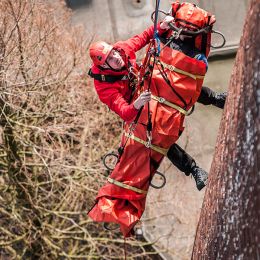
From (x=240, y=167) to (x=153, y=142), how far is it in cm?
219

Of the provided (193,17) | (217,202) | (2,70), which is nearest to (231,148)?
(217,202)

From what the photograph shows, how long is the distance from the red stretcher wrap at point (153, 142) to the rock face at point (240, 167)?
1.68 metres

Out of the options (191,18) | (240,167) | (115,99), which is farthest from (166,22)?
(240,167)

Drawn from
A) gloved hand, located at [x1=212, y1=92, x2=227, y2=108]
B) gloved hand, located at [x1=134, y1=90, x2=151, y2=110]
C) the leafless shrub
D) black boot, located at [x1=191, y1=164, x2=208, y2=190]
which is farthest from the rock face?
the leafless shrub

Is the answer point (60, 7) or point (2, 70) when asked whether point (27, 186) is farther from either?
point (60, 7)

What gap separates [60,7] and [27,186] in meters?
4.38

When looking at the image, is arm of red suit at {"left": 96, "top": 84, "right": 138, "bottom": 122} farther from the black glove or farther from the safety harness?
the black glove

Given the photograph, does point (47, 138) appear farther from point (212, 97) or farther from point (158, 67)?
point (158, 67)

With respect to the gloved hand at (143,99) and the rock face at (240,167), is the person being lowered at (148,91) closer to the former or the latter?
the gloved hand at (143,99)

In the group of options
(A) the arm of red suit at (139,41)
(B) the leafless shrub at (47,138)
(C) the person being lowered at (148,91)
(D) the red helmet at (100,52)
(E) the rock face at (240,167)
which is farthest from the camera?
(B) the leafless shrub at (47,138)

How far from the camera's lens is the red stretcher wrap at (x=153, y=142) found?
6.07 meters

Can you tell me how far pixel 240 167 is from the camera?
4102 millimetres

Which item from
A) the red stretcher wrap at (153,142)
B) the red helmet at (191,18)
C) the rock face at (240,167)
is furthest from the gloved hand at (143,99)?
the rock face at (240,167)

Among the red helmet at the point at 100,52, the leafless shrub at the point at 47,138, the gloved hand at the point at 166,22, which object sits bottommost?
the leafless shrub at the point at 47,138
